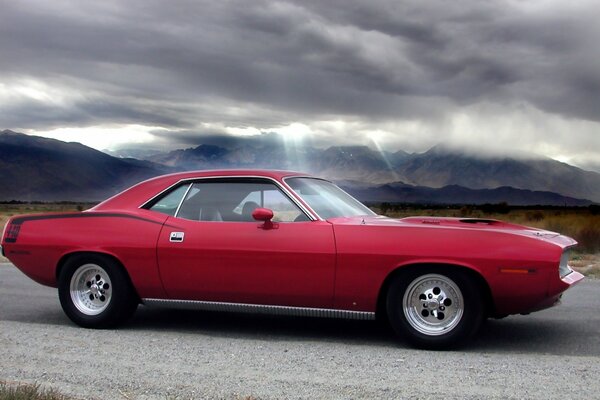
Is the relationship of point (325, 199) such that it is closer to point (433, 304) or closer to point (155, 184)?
point (433, 304)

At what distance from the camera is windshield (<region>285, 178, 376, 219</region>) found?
641 cm

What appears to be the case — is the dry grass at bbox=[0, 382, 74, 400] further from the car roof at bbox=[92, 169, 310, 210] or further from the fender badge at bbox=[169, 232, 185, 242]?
the car roof at bbox=[92, 169, 310, 210]

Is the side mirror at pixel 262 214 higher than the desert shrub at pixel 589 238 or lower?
higher

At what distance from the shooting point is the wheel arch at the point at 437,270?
5.76 meters

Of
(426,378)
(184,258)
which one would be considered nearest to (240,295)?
(184,258)

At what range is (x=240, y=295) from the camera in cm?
627

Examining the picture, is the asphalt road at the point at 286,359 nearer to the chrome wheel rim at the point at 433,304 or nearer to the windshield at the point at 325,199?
the chrome wheel rim at the point at 433,304

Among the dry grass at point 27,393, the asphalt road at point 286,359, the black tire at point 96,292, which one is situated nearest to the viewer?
the dry grass at point 27,393

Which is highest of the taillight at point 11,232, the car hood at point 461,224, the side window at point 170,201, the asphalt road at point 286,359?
the side window at point 170,201

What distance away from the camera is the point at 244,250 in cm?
621

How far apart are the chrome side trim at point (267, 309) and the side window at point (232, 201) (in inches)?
29.8

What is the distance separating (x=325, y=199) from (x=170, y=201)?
4.80 ft

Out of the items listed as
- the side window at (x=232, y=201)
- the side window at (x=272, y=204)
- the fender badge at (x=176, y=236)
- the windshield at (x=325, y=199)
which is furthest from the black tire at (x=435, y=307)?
the fender badge at (x=176, y=236)

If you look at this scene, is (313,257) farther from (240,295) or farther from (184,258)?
(184,258)
